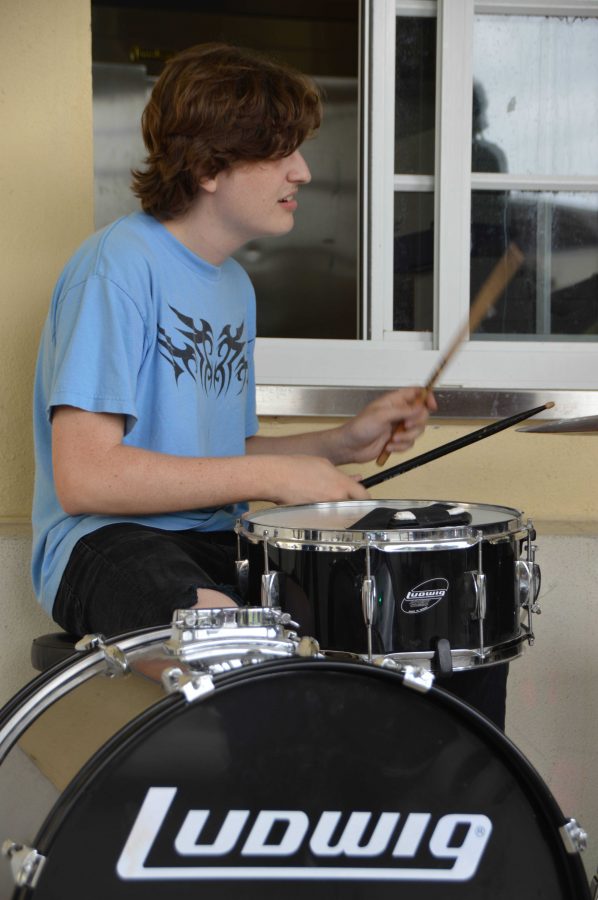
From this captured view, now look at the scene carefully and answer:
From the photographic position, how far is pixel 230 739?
1.08 meters

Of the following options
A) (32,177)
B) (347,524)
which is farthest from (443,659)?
(32,177)

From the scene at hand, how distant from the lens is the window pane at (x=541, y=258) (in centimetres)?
246

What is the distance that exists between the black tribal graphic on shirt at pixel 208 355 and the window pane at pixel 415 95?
0.72 m

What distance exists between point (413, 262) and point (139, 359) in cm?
101

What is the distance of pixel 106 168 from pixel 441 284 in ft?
7.11

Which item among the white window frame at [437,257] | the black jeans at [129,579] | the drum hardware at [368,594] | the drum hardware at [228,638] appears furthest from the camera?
the white window frame at [437,257]

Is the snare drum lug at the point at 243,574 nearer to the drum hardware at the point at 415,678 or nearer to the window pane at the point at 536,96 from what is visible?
the drum hardware at the point at 415,678

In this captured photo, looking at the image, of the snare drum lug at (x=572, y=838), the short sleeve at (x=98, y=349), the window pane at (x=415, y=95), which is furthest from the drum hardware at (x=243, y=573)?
the window pane at (x=415, y=95)

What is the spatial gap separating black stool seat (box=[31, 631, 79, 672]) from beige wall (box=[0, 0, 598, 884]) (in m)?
0.56

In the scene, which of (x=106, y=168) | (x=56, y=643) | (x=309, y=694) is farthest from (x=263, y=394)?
(x=106, y=168)

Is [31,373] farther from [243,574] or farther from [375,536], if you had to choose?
[375,536]

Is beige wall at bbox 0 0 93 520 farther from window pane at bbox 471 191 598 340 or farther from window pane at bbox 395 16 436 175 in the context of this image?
window pane at bbox 471 191 598 340

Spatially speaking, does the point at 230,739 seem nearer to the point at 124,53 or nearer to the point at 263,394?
the point at 263,394

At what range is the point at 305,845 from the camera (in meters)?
1.10
